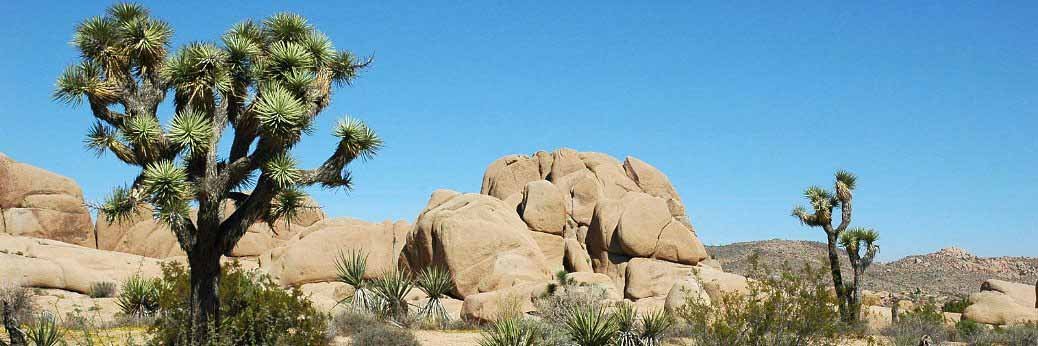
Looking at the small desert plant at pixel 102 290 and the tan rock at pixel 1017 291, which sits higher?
the tan rock at pixel 1017 291

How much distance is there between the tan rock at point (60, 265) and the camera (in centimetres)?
2556

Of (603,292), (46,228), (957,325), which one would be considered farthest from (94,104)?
(46,228)

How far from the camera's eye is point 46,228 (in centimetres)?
3550

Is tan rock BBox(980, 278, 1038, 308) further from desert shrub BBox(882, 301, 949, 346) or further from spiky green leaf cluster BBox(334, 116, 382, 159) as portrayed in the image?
spiky green leaf cluster BBox(334, 116, 382, 159)

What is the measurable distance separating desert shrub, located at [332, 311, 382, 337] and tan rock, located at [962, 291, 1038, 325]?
20.3m

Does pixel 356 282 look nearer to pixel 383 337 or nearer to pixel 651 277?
pixel 383 337

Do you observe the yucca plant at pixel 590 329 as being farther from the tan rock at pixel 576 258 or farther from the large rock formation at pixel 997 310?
the large rock formation at pixel 997 310

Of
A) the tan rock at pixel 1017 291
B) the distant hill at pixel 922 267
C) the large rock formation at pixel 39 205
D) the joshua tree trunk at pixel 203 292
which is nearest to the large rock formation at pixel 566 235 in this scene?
the joshua tree trunk at pixel 203 292

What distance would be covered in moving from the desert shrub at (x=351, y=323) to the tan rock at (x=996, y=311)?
20.3m

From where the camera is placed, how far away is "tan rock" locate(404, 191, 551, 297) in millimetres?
26797

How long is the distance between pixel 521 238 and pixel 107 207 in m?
17.3

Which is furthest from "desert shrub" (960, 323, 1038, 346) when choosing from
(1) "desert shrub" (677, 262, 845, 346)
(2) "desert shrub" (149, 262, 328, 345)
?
(2) "desert shrub" (149, 262, 328, 345)

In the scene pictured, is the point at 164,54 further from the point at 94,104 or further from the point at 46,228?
the point at 46,228

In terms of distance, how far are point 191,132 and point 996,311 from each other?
1035 inches
